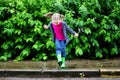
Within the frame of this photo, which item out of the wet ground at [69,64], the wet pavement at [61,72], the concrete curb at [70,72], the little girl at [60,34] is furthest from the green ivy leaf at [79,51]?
the concrete curb at [70,72]

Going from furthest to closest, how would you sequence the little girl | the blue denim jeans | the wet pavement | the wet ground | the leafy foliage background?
Answer: the leafy foliage background
the wet ground
the blue denim jeans
the little girl
the wet pavement

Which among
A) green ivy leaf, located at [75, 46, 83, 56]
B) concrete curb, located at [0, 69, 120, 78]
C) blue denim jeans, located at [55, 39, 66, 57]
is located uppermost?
blue denim jeans, located at [55, 39, 66, 57]

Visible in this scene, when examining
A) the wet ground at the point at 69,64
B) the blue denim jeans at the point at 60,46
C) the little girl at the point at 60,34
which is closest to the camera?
the little girl at the point at 60,34

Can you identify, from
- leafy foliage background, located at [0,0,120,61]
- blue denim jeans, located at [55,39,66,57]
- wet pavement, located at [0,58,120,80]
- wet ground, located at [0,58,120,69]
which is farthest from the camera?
leafy foliage background, located at [0,0,120,61]

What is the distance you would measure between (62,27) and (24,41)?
1821 millimetres

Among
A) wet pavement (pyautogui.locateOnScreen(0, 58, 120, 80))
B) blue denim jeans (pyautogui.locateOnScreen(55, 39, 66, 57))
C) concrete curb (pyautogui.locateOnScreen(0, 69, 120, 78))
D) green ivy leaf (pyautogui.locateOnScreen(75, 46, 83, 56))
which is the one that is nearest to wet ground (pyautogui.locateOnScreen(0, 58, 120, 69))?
wet pavement (pyautogui.locateOnScreen(0, 58, 120, 80))

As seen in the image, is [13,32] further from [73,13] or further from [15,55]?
[73,13]

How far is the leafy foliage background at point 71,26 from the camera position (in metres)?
8.86

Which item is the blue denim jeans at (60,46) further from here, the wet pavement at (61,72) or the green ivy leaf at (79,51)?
the green ivy leaf at (79,51)

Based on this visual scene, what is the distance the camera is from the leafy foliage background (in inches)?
349

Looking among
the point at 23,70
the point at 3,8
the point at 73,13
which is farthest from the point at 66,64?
the point at 3,8

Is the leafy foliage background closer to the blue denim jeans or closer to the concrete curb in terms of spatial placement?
the blue denim jeans

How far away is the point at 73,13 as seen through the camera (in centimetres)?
933

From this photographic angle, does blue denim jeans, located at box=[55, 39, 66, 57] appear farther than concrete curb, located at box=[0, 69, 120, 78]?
Yes
